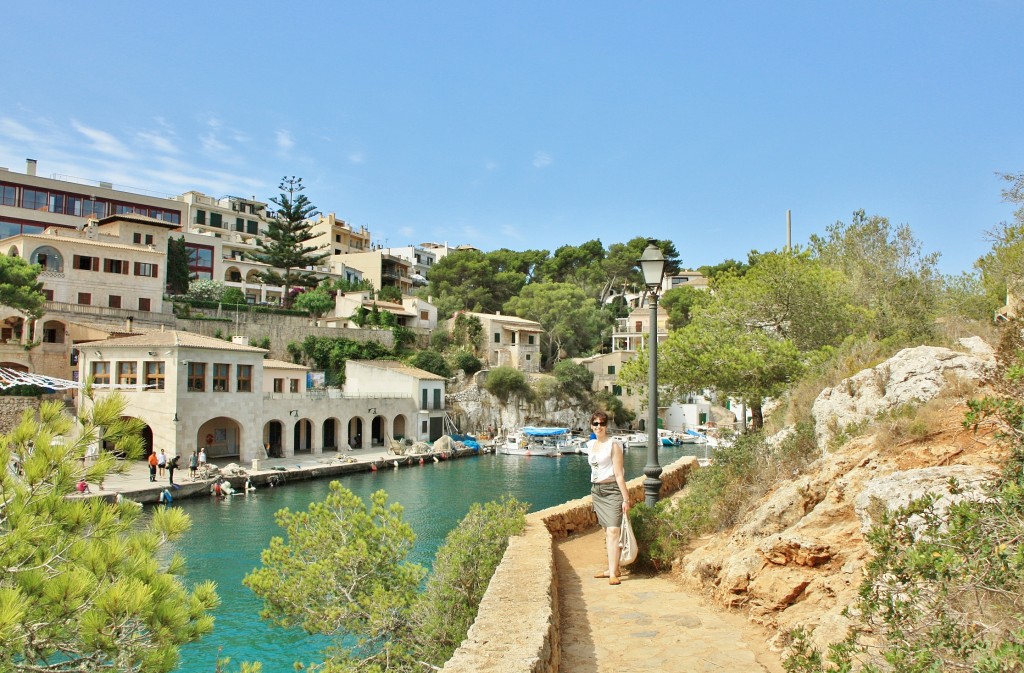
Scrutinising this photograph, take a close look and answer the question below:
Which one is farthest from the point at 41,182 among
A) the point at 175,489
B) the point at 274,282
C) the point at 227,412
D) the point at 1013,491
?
the point at 1013,491

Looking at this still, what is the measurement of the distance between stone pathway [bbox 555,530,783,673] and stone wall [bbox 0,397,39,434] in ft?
108

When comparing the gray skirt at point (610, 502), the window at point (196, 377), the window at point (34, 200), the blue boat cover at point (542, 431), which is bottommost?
the blue boat cover at point (542, 431)

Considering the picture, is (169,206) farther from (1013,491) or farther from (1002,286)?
(1013,491)

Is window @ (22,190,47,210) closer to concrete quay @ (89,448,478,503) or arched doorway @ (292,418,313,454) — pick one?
arched doorway @ (292,418,313,454)

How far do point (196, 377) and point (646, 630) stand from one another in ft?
100

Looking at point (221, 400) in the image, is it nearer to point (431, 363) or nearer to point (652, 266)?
point (431, 363)

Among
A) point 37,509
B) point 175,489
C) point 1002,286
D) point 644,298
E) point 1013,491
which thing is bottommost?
point 175,489

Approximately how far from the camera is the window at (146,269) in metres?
43.4

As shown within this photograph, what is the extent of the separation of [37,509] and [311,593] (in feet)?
10.3

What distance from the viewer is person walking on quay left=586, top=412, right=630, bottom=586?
6927 mm

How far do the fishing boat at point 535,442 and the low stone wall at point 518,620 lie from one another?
40.3 m

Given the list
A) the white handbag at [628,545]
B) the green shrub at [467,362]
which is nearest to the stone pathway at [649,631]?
the white handbag at [628,545]

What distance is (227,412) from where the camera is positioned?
33594 mm

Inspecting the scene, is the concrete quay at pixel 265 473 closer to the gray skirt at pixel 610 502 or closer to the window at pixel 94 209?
the gray skirt at pixel 610 502
